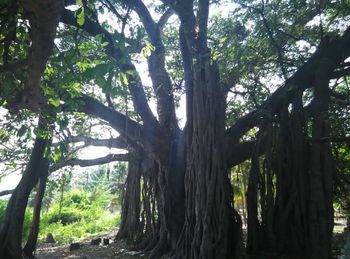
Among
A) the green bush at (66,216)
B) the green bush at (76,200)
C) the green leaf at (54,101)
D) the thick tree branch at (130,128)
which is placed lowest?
the green bush at (66,216)

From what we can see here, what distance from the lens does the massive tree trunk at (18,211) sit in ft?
16.8

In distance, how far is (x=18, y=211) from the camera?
5.38 metres

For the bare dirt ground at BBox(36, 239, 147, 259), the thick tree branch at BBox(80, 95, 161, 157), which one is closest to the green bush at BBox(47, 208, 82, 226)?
the bare dirt ground at BBox(36, 239, 147, 259)

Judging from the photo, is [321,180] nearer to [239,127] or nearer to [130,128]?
[239,127]

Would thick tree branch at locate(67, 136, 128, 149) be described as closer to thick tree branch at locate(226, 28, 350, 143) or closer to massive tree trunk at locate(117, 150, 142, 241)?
massive tree trunk at locate(117, 150, 142, 241)

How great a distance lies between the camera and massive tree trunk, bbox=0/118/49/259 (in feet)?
16.8

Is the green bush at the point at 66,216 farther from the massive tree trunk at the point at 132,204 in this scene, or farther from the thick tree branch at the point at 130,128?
the thick tree branch at the point at 130,128

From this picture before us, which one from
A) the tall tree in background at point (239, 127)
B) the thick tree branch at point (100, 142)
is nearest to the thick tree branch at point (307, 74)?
the tall tree in background at point (239, 127)

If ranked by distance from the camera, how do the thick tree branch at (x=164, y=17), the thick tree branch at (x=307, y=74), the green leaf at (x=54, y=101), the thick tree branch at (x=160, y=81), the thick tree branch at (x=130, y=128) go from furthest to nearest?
the thick tree branch at (x=164, y=17) → the thick tree branch at (x=160, y=81) → the thick tree branch at (x=130, y=128) → the thick tree branch at (x=307, y=74) → the green leaf at (x=54, y=101)

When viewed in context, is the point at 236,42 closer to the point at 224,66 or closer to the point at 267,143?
the point at 224,66

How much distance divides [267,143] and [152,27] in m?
3.00

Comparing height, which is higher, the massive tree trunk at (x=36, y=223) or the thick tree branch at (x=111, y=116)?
the thick tree branch at (x=111, y=116)

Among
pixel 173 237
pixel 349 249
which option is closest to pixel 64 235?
pixel 173 237

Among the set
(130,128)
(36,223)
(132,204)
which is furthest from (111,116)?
(132,204)
